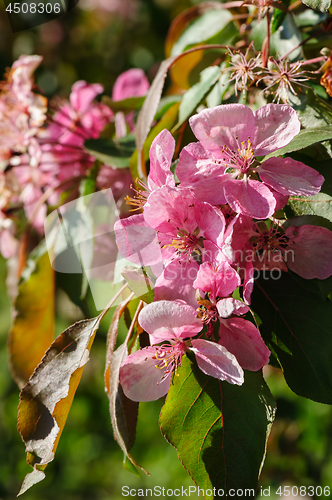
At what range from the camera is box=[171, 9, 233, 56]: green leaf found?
0.95 metres

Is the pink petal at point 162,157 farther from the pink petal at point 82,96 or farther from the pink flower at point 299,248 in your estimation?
the pink petal at point 82,96

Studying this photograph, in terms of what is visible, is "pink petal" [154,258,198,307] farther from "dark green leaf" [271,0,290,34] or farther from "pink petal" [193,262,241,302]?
"dark green leaf" [271,0,290,34]

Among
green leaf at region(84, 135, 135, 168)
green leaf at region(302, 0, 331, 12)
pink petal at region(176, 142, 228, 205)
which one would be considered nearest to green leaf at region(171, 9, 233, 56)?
green leaf at region(84, 135, 135, 168)

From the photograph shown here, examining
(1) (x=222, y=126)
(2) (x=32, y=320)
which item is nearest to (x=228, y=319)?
(1) (x=222, y=126)

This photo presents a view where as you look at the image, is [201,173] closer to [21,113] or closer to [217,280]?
[217,280]

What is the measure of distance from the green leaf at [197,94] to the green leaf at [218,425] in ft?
1.42

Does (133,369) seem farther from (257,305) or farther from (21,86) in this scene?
(21,86)

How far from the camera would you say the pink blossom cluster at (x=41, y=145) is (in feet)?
3.23

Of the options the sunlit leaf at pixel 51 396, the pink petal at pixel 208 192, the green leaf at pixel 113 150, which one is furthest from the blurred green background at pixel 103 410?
the pink petal at pixel 208 192

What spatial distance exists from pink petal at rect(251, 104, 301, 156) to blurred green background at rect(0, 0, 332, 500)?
112cm

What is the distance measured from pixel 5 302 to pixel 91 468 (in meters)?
1.16

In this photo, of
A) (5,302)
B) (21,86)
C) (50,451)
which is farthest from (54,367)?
(5,302)

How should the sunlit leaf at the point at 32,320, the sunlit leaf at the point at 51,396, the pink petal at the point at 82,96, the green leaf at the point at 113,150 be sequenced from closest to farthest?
the sunlit leaf at the point at 51,396, the green leaf at the point at 113,150, the sunlit leaf at the point at 32,320, the pink petal at the point at 82,96

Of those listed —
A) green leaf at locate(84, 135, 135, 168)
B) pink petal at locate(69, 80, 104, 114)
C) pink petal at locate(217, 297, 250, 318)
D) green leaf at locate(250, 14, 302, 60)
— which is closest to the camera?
pink petal at locate(217, 297, 250, 318)
